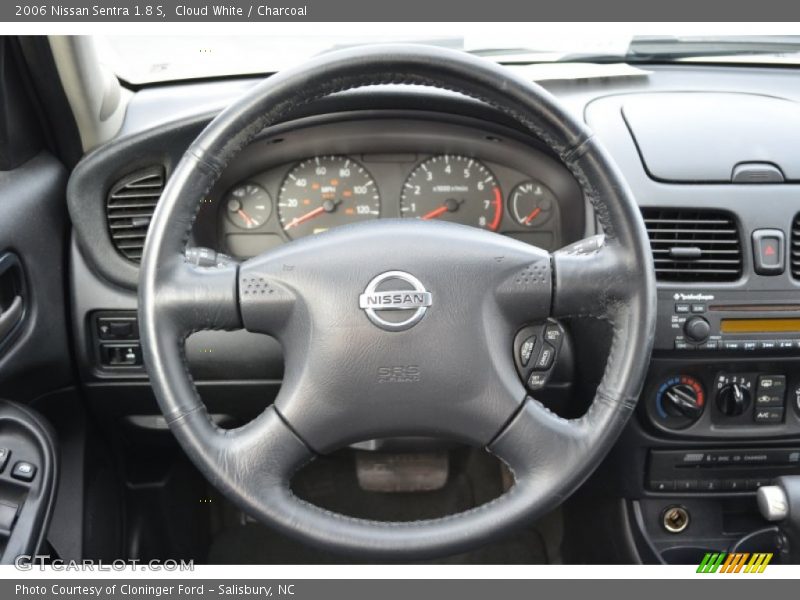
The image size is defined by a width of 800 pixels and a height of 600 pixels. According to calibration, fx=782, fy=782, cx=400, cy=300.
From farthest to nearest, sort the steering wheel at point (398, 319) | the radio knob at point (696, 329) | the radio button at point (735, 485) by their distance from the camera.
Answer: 1. the radio button at point (735, 485)
2. the radio knob at point (696, 329)
3. the steering wheel at point (398, 319)

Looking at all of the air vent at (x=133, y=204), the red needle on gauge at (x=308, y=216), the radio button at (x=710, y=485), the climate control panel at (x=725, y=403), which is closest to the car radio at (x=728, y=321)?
the climate control panel at (x=725, y=403)

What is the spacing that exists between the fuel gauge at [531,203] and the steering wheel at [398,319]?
48 centimetres

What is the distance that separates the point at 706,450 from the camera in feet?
5.89

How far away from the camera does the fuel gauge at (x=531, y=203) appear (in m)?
1.77

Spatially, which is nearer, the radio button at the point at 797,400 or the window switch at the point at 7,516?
the window switch at the point at 7,516

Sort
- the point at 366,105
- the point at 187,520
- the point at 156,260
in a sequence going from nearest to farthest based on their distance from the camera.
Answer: the point at 156,260 → the point at 366,105 → the point at 187,520

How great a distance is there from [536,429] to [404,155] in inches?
30.1

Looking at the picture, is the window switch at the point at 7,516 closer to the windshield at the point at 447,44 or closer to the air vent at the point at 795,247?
the windshield at the point at 447,44

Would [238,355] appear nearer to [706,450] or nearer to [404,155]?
[404,155]

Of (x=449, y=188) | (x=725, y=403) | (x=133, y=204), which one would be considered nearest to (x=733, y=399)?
(x=725, y=403)

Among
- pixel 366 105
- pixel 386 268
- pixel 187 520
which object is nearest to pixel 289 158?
pixel 366 105

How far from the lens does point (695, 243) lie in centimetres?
165

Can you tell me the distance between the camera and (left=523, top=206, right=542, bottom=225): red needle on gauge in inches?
70.3

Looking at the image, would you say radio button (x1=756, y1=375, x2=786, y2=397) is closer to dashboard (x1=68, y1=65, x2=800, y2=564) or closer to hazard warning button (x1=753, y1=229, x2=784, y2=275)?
dashboard (x1=68, y1=65, x2=800, y2=564)
